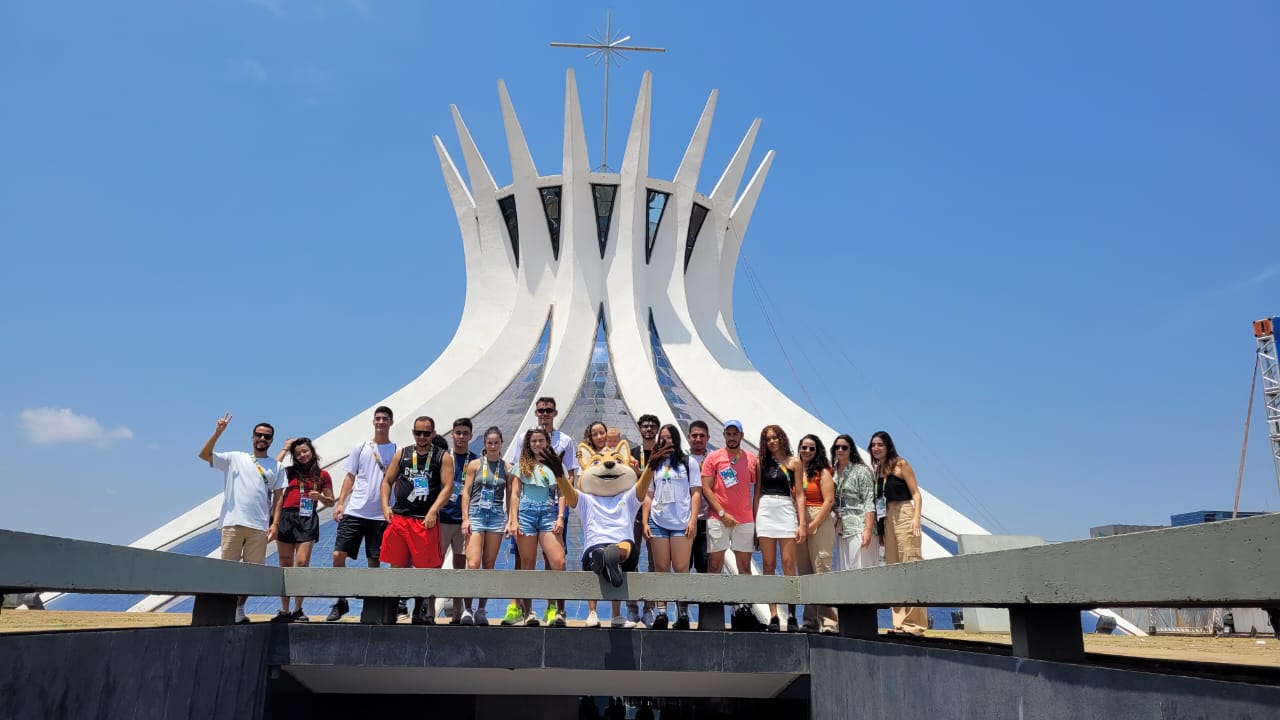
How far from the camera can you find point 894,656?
3.97 meters

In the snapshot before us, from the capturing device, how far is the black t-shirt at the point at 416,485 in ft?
19.3

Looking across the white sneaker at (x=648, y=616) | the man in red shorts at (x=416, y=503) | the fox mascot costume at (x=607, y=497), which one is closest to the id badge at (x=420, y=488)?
the man in red shorts at (x=416, y=503)

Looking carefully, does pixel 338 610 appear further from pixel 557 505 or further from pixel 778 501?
pixel 778 501

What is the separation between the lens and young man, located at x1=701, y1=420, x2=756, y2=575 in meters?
5.98

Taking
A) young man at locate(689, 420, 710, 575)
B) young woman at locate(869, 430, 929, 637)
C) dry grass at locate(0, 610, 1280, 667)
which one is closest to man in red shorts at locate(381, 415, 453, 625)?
dry grass at locate(0, 610, 1280, 667)

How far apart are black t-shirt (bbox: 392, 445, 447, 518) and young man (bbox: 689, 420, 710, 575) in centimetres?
169

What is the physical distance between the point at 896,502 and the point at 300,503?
398 cm

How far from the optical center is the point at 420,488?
586 centimetres

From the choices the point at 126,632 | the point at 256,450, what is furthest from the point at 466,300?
the point at 126,632

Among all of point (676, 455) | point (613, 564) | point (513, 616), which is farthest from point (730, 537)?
point (513, 616)

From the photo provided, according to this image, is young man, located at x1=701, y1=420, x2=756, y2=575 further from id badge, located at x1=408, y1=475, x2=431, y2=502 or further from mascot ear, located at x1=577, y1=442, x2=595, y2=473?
id badge, located at x1=408, y1=475, x2=431, y2=502

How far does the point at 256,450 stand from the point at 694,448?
2884mm

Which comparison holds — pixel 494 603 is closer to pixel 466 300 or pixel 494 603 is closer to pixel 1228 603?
pixel 1228 603

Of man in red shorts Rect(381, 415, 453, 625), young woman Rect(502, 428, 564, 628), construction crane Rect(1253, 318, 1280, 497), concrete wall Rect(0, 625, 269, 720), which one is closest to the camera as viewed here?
concrete wall Rect(0, 625, 269, 720)
